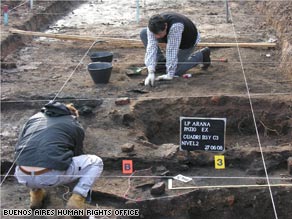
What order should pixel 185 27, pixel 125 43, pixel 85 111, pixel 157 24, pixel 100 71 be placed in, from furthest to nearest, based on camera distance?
pixel 125 43, pixel 100 71, pixel 185 27, pixel 157 24, pixel 85 111

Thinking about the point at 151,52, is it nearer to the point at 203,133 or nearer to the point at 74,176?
the point at 203,133

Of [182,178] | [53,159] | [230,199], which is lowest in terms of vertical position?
[230,199]

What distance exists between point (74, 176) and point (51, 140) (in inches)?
15.5

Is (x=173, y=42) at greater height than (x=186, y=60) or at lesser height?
greater

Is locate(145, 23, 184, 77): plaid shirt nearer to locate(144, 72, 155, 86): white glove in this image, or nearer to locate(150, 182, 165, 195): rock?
locate(144, 72, 155, 86): white glove

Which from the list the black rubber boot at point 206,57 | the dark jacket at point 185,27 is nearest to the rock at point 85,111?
the dark jacket at point 185,27

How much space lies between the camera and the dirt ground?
503 centimetres

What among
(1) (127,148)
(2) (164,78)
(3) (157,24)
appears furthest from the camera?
(2) (164,78)

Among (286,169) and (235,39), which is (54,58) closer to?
(235,39)

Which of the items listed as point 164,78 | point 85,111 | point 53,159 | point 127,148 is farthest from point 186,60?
point 53,159

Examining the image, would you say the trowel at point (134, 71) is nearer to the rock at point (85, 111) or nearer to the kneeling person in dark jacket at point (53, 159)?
the rock at point (85, 111)

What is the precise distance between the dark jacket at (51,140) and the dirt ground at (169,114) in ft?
1.83

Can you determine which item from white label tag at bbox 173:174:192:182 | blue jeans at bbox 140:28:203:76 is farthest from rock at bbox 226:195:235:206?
blue jeans at bbox 140:28:203:76

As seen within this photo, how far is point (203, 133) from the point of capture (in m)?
5.23
